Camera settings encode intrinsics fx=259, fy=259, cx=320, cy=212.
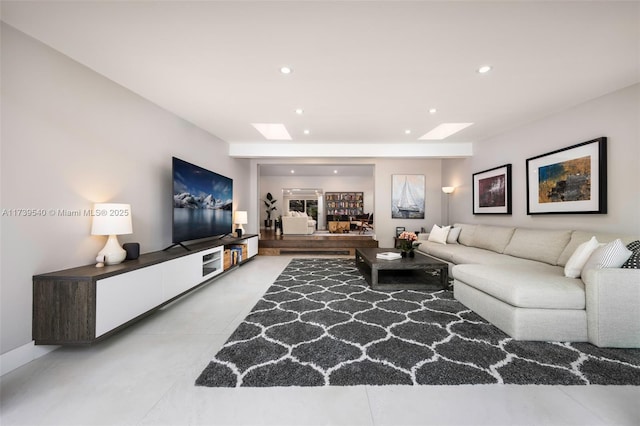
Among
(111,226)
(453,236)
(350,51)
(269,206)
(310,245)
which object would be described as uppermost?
(350,51)

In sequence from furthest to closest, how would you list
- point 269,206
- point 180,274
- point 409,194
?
point 269,206
point 409,194
point 180,274

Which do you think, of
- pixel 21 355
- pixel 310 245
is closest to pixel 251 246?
pixel 310 245

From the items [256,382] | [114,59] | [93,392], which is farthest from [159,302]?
[114,59]

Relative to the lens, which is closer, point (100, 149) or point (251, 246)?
point (100, 149)

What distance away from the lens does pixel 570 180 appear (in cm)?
333

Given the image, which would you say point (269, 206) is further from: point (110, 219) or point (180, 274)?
point (110, 219)

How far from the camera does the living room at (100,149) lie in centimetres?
179

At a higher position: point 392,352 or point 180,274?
point 180,274

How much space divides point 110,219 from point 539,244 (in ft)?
15.7

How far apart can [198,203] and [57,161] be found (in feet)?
5.67

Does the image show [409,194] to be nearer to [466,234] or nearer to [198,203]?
[466,234]

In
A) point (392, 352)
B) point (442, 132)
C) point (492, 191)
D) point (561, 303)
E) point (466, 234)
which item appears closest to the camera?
point (392, 352)

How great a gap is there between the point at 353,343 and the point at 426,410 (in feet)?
2.44

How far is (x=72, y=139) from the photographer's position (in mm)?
2197
